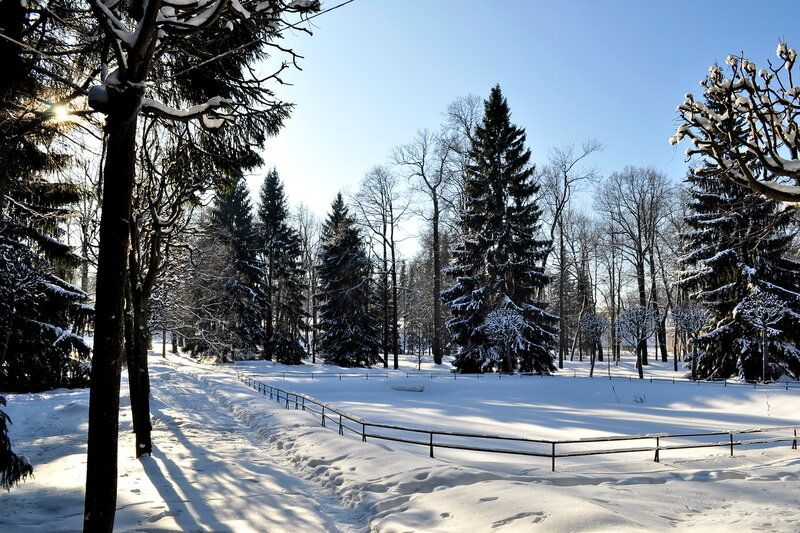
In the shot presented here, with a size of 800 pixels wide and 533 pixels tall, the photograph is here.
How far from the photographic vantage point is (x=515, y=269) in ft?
115

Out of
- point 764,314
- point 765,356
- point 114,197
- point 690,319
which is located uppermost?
point 114,197

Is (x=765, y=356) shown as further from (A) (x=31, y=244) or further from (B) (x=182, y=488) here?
(A) (x=31, y=244)

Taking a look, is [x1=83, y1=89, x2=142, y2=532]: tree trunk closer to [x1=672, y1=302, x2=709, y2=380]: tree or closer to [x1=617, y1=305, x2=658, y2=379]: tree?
[x1=617, y1=305, x2=658, y2=379]: tree

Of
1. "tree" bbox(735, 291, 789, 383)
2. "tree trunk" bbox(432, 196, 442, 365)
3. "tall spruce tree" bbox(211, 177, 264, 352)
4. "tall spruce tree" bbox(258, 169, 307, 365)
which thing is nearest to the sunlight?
"tree" bbox(735, 291, 789, 383)

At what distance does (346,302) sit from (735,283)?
27.2 m

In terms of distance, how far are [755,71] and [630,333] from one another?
33.2 meters

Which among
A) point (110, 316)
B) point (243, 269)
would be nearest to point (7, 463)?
point (110, 316)

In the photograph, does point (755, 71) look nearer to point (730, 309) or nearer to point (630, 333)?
point (730, 309)

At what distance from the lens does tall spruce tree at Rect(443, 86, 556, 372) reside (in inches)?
1319

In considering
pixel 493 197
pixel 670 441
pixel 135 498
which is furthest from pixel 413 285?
pixel 135 498

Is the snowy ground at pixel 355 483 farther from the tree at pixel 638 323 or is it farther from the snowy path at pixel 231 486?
the tree at pixel 638 323

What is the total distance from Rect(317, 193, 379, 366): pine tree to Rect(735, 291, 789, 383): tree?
26222mm

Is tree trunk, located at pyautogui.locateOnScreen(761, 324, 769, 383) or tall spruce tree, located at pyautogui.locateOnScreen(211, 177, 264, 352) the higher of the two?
tall spruce tree, located at pyautogui.locateOnScreen(211, 177, 264, 352)

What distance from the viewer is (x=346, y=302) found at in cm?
4216
